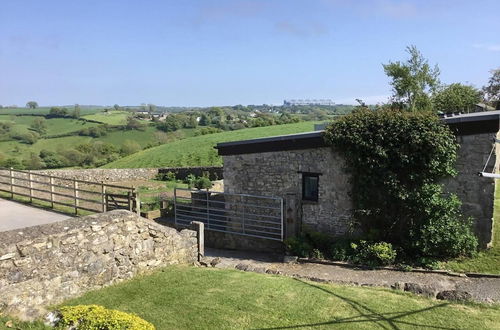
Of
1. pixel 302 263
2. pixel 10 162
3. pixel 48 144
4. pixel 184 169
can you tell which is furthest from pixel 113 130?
pixel 302 263

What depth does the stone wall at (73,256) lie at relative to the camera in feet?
21.1

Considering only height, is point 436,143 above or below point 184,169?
above

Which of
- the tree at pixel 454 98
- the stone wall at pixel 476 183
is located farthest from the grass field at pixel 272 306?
the tree at pixel 454 98

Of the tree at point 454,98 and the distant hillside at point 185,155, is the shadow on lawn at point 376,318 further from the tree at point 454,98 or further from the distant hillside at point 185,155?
the distant hillside at point 185,155

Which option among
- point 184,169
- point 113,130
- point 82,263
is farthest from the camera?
point 113,130

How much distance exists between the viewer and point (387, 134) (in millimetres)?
11992

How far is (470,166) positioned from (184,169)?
78.5 feet

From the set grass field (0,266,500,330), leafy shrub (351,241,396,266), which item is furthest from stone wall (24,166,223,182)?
grass field (0,266,500,330)

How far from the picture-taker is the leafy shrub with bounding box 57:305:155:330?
202 inches

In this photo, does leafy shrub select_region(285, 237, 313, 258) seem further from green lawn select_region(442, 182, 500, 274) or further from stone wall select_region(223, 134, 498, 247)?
green lawn select_region(442, 182, 500, 274)

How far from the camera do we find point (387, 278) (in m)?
10.1

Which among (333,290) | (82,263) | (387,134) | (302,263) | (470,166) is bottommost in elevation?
(302,263)

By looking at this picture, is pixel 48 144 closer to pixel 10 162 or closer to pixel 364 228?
pixel 10 162

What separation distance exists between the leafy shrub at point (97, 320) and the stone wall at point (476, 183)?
943 centimetres
